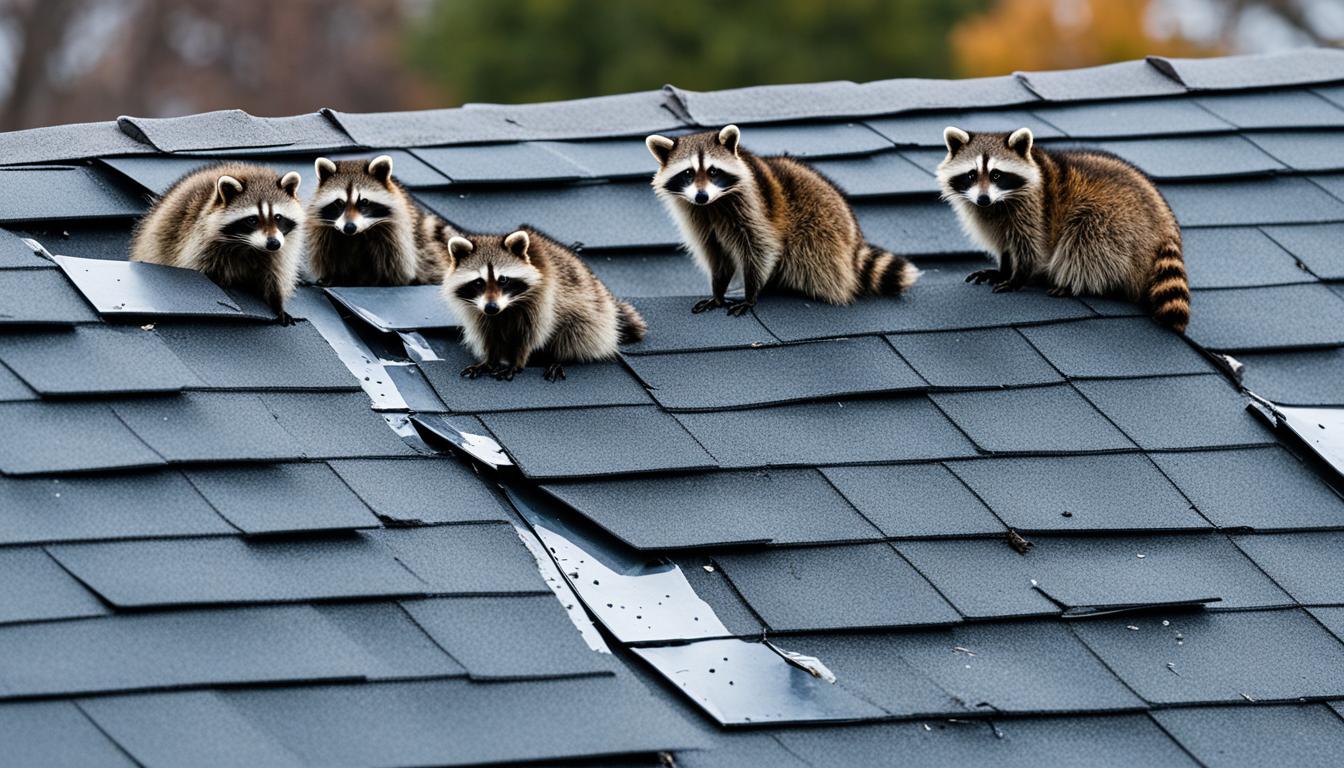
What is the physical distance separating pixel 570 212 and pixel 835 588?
75.9 inches

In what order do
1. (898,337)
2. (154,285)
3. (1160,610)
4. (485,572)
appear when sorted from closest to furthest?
(485,572) → (1160,610) → (154,285) → (898,337)

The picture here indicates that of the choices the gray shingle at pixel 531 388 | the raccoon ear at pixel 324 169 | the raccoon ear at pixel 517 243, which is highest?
the raccoon ear at pixel 324 169

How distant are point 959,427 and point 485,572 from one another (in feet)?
4.20

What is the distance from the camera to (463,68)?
1101 inches

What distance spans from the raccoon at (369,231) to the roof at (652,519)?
17 centimetres

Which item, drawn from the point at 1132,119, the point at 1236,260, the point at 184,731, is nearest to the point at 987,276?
the point at 1236,260

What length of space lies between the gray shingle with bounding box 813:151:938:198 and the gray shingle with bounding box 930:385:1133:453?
1332mm

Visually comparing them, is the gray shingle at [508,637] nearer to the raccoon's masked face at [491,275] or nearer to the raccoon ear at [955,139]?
the raccoon's masked face at [491,275]

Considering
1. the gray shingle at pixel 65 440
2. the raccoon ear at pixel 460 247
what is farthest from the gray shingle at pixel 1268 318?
the gray shingle at pixel 65 440

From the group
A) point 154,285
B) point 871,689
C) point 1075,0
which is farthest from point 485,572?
point 1075,0

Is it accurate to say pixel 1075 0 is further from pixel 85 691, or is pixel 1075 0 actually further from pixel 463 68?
pixel 85 691

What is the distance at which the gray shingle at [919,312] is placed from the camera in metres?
4.44

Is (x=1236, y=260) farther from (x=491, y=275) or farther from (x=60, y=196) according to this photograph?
(x=60, y=196)

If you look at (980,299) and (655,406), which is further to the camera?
(980,299)
